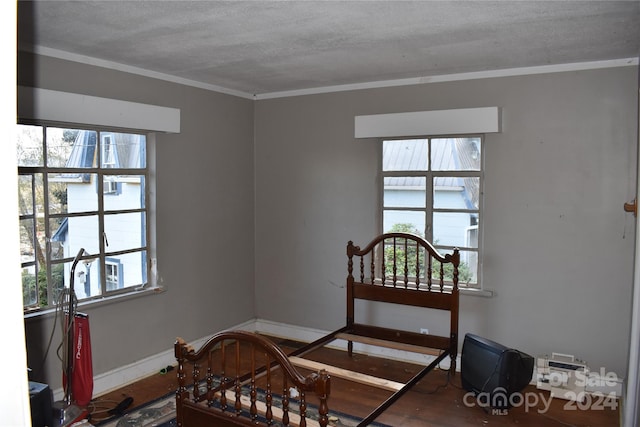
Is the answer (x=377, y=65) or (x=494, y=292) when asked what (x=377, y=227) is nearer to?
(x=494, y=292)

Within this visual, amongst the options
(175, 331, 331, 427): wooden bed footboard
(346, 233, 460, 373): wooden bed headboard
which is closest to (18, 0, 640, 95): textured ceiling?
(346, 233, 460, 373): wooden bed headboard

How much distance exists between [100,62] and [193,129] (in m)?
1.05

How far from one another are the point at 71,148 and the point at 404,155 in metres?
2.75

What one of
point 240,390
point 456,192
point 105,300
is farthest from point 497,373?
point 105,300

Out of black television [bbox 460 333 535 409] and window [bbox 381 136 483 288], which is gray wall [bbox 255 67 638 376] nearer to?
window [bbox 381 136 483 288]

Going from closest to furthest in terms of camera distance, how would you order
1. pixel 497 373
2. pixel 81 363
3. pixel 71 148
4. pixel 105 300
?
pixel 81 363 < pixel 497 373 < pixel 71 148 < pixel 105 300

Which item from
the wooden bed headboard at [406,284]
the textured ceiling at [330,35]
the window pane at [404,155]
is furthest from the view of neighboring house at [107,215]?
the window pane at [404,155]

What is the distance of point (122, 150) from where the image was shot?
4.13 m

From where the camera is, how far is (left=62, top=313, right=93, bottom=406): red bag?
3.38 metres

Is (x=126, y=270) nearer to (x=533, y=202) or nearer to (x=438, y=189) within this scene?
(x=438, y=189)

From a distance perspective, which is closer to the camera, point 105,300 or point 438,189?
point 105,300

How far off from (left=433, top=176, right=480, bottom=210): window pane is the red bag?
9.67 feet

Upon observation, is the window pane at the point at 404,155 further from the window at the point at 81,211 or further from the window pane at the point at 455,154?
the window at the point at 81,211

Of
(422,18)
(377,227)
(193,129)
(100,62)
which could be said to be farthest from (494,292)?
(100,62)
